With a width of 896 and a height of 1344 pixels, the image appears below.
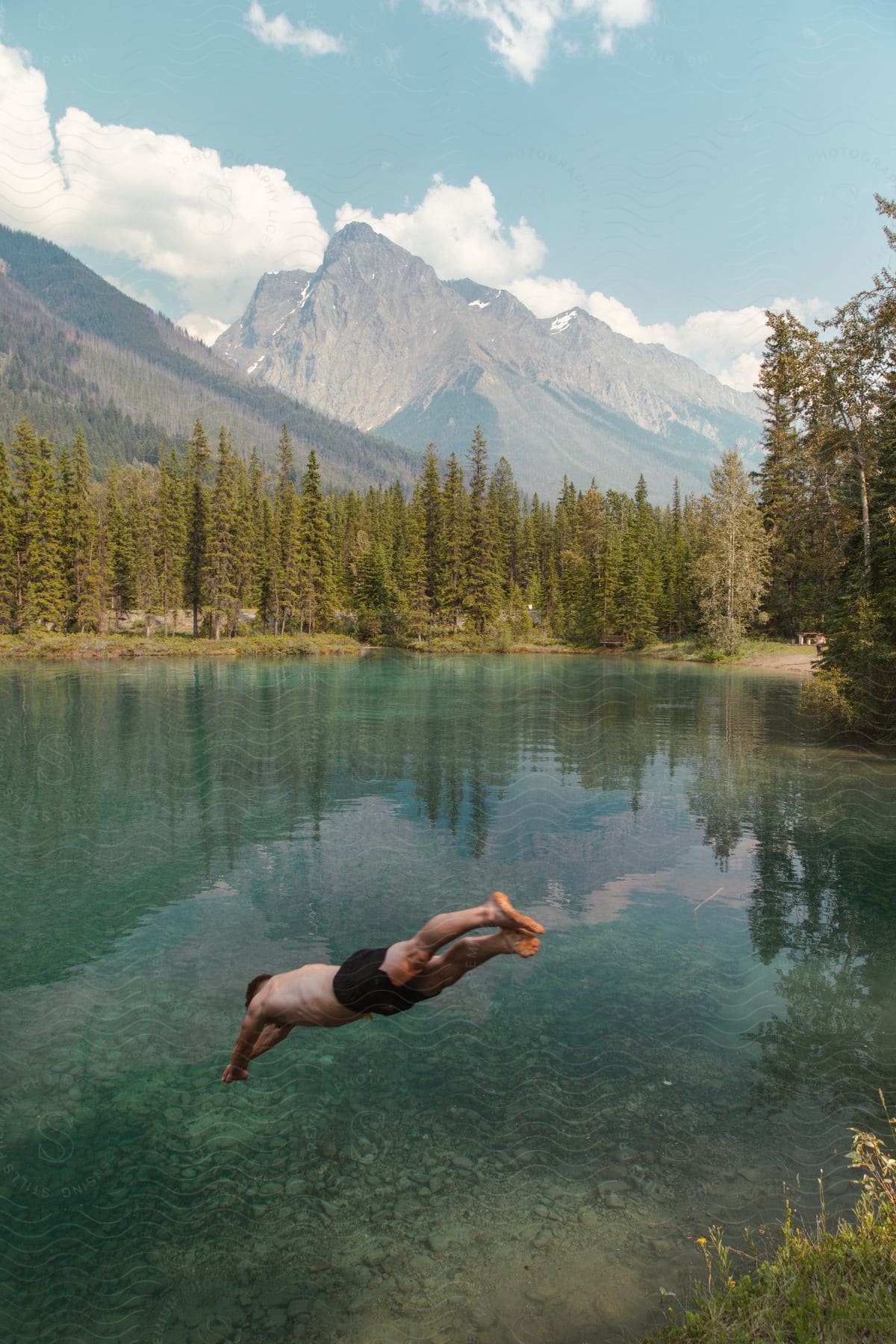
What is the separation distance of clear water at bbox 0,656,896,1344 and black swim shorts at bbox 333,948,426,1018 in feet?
9.34

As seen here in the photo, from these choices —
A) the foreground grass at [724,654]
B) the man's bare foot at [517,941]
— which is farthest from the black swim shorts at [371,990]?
the foreground grass at [724,654]

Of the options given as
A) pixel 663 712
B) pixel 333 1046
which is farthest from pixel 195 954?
pixel 663 712

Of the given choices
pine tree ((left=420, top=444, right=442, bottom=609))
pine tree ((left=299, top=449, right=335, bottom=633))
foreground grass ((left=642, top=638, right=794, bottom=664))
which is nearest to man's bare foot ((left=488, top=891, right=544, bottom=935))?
foreground grass ((left=642, top=638, right=794, bottom=664))

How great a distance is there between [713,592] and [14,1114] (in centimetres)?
6032

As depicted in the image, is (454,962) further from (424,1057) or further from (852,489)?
(852,489)

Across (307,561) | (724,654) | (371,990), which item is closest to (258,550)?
(307,561)

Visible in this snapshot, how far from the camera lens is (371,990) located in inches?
145

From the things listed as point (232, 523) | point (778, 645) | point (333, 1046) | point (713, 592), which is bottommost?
point (333, 1046)

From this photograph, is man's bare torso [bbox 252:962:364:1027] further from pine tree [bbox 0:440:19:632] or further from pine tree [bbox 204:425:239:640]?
pine tree [bbox 204:425:239:640]

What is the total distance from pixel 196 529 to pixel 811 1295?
77991mm

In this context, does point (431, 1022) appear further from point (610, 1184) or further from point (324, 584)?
point (324, 584)

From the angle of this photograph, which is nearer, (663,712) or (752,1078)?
(752,1078)

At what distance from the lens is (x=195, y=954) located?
10.1m

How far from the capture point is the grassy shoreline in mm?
58719
